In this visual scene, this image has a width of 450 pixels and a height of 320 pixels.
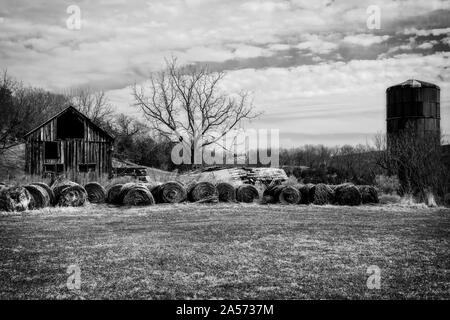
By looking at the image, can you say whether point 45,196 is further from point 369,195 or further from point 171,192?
point 369,195

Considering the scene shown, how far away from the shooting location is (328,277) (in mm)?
5750

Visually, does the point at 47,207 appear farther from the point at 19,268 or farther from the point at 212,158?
the point at 212,158

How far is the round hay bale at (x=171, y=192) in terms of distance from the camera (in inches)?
632

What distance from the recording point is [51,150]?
100 ft

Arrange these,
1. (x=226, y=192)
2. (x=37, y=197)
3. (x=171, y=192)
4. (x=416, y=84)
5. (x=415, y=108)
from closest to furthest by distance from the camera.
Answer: (x=37, y=197), (x=171, y=192), (x=226, y=192), (x=415, y=108), (x=416, y=84)

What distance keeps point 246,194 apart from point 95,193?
592 centimetres

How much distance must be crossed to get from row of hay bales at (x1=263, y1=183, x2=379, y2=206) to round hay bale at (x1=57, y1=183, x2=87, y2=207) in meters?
6.99

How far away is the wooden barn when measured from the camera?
29.1 meters

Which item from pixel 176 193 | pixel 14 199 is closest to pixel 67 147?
pixel 176 193

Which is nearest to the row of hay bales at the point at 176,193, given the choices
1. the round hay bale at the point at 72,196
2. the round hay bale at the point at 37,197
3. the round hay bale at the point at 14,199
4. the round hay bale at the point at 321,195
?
the round hay bale at the point at 72,196

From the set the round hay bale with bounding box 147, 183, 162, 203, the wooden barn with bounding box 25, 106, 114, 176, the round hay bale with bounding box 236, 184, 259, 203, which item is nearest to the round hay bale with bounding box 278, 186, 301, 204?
the round hay bale with bounding box 236, 184, 259, 203

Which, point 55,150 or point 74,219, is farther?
point 55,150
